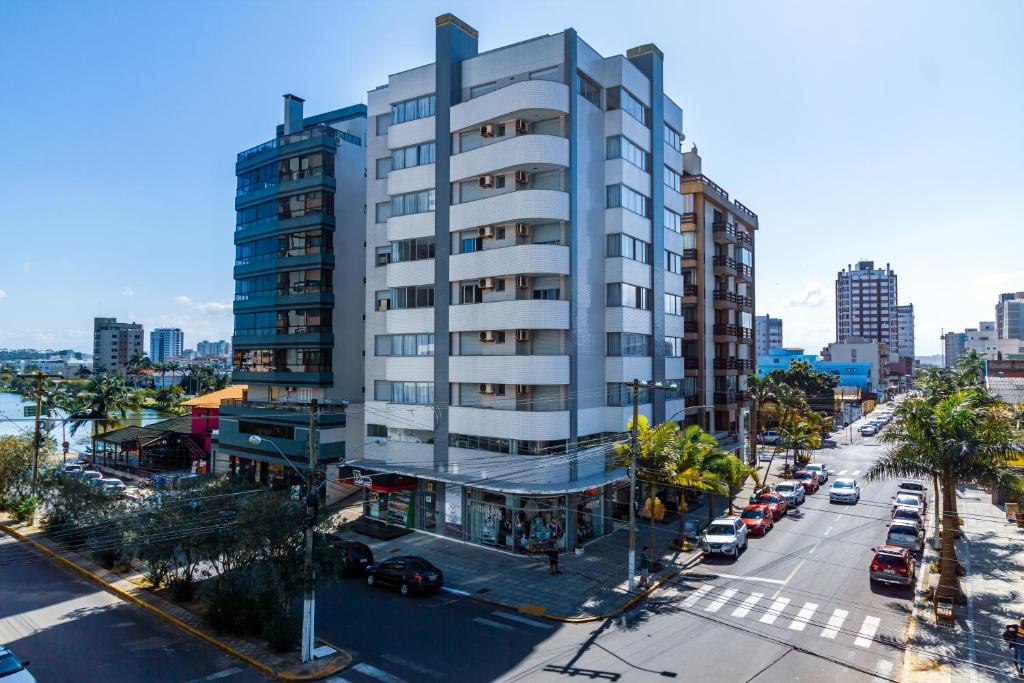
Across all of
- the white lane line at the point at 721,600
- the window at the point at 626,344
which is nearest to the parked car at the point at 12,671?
the white lane line at the point at 721,600

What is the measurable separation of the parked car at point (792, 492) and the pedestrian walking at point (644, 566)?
618 inches

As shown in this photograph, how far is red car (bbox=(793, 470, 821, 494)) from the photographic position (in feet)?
166

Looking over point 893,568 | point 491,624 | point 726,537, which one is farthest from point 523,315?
point 893,568

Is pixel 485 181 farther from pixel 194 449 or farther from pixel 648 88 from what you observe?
pixel 194 449

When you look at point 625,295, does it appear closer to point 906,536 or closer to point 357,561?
point 906,536

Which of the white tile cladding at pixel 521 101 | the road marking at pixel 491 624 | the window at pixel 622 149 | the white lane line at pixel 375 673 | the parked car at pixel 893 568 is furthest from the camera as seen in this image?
the window at pixel 622 149

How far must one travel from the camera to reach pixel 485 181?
37312mm

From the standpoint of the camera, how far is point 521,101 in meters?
35.3

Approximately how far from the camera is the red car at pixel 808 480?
50531 millimetres

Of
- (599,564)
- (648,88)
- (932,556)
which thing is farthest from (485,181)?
(932,556)

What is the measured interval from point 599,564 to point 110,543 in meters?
23.0

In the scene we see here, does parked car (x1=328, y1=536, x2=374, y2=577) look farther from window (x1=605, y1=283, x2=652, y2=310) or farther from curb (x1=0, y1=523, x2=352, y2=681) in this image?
window (x1=605, y1=283, x2=652, y2=310)

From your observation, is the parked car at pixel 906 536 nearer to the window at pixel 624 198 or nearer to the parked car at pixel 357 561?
the window at pixel 624 198

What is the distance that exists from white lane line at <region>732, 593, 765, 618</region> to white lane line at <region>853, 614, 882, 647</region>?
3998mm
